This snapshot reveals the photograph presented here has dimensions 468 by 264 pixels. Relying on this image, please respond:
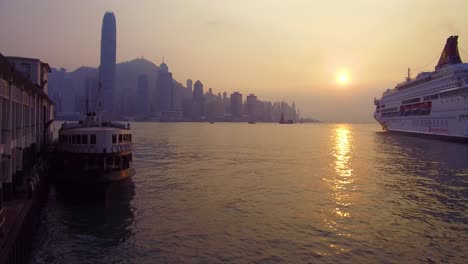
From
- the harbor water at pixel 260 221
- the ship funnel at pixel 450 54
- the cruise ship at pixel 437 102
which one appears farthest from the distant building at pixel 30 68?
the ship funnel at pixel 450 54

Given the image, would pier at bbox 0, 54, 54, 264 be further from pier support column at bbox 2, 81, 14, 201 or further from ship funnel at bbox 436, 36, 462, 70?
ship funnel at bbox 436, 36, 462, 70

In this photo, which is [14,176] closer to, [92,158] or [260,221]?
[92,158]

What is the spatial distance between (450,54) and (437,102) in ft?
71.6

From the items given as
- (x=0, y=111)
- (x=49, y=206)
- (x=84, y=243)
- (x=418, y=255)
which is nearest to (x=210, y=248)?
(x=84, y=243)

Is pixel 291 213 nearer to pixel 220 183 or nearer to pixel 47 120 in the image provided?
pixel 220 183

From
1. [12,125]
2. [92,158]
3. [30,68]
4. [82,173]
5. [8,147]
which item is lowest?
[82,173]

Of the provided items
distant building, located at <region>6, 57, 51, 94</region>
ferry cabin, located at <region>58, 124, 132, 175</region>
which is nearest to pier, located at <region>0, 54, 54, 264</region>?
ferry cabin, located at <region>58, 124, 132, 175</region>

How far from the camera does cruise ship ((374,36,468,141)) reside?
86000mm

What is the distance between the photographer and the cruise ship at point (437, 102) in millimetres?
86000

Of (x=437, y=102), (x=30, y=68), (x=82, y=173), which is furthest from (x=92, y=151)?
(x=437, y=102)

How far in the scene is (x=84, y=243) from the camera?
19.6 meters

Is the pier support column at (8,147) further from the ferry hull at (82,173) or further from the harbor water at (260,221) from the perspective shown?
the ferry hull at (82,173)

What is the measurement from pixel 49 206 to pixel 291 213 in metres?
19.4

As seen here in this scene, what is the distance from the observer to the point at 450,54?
107 metres
